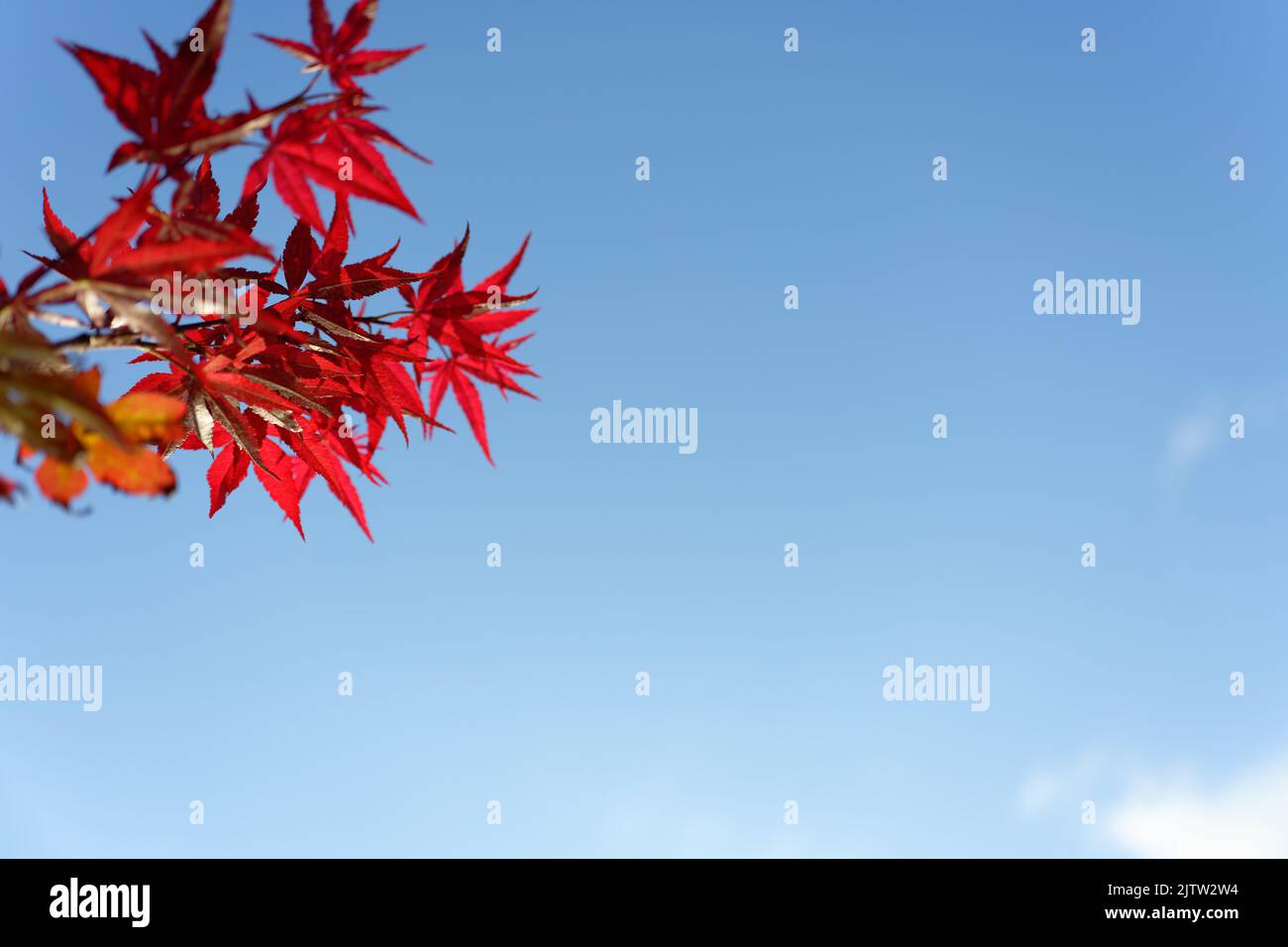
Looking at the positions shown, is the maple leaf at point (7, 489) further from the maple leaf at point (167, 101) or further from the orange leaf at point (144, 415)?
the maple leaf at point (167, 101)

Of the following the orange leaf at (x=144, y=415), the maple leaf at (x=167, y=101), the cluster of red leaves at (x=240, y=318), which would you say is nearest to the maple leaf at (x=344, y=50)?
the cluster of red leaves at (x=240, y=318)

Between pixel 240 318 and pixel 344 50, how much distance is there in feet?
1.79

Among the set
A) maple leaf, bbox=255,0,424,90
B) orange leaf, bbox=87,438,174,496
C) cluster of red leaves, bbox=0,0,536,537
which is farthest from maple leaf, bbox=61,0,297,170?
orange leaf, bbox=87,438,174,496

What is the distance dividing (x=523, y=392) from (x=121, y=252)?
2.90 ft

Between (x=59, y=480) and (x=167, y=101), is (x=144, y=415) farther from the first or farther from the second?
(x=167, y=101)

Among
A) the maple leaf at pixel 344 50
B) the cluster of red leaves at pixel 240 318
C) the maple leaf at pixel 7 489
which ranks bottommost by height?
the maple leaf at pixel 7 489

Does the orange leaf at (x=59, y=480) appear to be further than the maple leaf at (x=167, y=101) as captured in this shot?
No

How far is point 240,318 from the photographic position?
1.45m

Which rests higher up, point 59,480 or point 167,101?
point 167,101

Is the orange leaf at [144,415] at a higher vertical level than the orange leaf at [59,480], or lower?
higher

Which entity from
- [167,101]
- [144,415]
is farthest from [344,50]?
[144,415]

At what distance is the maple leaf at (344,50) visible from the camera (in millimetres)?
1528

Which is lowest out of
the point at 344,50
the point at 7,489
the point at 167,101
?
the point at 7,489

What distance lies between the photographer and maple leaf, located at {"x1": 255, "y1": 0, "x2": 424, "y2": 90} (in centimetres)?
153
